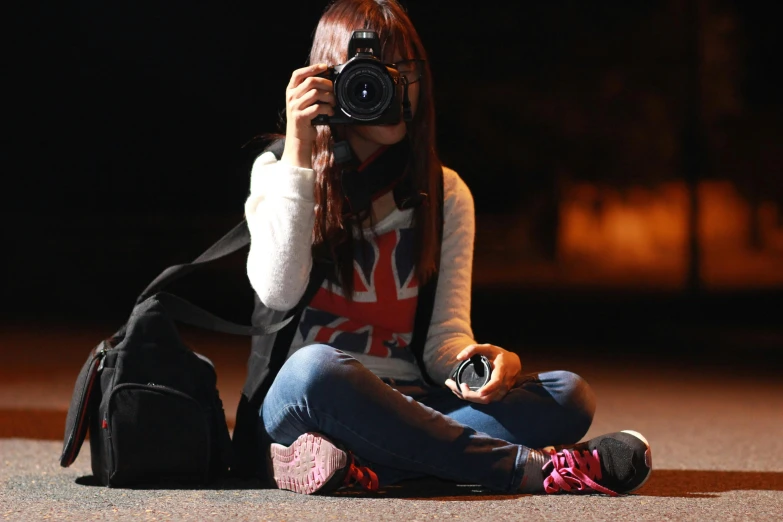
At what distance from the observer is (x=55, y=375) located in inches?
264

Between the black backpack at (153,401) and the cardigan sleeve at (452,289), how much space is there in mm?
441

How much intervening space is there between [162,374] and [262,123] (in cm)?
2938

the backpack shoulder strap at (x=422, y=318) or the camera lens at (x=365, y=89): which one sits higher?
the camera lens at (x=365, y=89)

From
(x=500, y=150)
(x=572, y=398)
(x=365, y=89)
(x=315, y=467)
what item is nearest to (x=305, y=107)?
(x=365, y=89)

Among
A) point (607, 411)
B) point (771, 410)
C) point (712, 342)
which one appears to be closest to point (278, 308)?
point (607, 411)

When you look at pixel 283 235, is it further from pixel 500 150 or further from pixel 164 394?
pixel 500 150

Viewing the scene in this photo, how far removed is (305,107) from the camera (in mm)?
3268

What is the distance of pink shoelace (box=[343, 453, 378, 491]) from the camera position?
3217 millimetres

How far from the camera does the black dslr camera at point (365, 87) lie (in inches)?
127

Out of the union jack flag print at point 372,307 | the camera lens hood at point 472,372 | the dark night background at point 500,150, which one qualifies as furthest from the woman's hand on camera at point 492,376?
the dark night background at point 500,150

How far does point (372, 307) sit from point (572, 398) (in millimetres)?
569

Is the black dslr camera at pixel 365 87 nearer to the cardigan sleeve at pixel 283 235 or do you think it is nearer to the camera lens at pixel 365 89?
the camera lens at pixel 365 89

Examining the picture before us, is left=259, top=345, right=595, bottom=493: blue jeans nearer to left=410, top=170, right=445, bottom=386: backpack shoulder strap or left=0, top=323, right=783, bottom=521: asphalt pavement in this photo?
left=0, top=323, right=783, bottom=521: asphalt pavement

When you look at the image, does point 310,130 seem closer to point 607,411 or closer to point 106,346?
point 106,346
